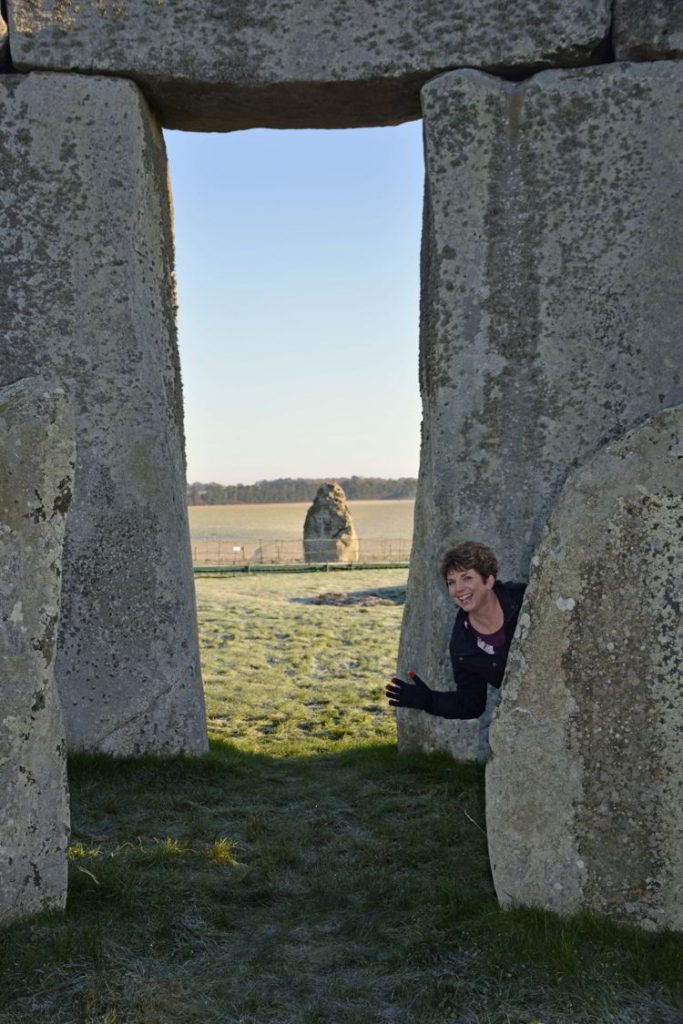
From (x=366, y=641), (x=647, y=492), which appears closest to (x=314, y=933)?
(x=647, y=492)

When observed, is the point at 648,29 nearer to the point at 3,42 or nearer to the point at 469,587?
the point at 3,42

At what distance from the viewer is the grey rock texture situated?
360 centimetres

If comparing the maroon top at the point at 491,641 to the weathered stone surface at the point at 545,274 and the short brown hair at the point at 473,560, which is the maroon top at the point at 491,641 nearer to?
the short brown hair at the point at 473,560

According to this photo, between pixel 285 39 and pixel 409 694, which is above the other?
pixel 285 39

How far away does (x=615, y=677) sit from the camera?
11.9 ft

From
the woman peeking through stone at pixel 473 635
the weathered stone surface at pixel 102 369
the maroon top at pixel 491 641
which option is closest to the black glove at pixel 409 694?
the woman peeking through stone at pixel 473 635

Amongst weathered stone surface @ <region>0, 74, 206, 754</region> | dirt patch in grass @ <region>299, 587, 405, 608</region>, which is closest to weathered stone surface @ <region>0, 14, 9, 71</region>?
weathered stone surface @ <region>0, 74, 206, 754</region>

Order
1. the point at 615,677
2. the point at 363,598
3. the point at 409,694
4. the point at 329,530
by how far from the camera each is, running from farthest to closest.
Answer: the point at 329,530, the point at 363,598, the point at 409,694, the point at 615,677

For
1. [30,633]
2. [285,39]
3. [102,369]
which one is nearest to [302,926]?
[30,633]

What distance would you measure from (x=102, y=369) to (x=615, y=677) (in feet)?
13.1

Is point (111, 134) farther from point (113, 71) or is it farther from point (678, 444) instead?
point (678, 444)

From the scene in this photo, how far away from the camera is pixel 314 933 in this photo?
162 inches

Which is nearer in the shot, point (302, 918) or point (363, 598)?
point (302, 918)

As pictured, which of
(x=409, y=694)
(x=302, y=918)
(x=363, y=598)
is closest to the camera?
(x=409, y=694)
